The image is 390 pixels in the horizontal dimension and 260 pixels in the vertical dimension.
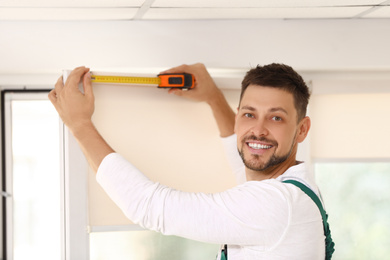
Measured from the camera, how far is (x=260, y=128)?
5.86ft

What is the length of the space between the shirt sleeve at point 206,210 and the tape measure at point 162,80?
1.45ft

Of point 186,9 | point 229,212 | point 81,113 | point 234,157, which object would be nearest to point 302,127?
point 234,157

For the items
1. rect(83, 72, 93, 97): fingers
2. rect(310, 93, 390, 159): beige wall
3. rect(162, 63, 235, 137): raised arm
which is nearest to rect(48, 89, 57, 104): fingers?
rect(83, 72, 93, 97): fingers

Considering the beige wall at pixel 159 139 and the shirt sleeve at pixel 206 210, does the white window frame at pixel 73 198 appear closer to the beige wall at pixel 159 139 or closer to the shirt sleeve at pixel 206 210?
the beige wall at pixel 159 139

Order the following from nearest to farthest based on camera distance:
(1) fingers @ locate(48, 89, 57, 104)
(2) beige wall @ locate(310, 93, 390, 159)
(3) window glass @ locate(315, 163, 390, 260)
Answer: (1) fingers @ locate(48, 89, 57, 104) → (2) beige wall @ locate(310, 93, 390, 159) → (3) window glass @ locate(315, 163, 390, 260)

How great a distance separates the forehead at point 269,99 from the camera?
1.79 m

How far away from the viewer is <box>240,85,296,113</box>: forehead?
1.79 m

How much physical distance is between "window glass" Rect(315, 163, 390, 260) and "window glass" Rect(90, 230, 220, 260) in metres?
0.80

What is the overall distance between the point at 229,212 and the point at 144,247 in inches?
29.2

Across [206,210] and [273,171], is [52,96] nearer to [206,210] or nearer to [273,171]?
[206,210]

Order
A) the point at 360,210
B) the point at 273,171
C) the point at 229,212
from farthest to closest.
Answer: the point at 360,210 → the point at 273,171 → the point at 229,212

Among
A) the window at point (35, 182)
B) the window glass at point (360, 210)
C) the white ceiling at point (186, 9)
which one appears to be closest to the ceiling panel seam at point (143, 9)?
the white ceiling at point (186, 9)

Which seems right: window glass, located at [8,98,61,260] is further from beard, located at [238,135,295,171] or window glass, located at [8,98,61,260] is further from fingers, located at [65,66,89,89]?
beard, located at [238,135,295,171]

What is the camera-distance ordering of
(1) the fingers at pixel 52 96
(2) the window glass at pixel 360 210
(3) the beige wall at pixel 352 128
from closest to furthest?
(1) the fingers at pixel 52 96 → (3) the beige wall at pixel 352 128 → (2) the window glass at pixel 360 210
